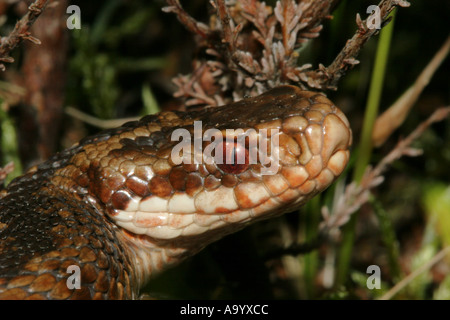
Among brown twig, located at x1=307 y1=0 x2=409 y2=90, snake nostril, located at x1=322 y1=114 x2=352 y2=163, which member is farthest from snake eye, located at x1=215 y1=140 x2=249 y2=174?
brown twig, located at x1=307 y1=0 x2=409 y2=90

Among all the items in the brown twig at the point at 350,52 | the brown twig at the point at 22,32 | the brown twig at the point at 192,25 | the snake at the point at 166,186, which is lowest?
the snake at the point at 166,186

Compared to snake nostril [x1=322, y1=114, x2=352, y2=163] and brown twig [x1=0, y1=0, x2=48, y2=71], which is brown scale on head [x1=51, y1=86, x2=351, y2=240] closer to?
snake nostril [x1=322, y1=114, x2=352, y2=163]

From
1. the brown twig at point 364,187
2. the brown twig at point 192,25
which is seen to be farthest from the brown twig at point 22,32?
the brown twig at point 364,187

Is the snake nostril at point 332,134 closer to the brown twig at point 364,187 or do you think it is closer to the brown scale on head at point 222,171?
the brown scale on head at point 222,171

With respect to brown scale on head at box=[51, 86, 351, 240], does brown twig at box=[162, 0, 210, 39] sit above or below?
Answer: above

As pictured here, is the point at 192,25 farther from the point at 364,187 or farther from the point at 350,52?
the point at 364,187

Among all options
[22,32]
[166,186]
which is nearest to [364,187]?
[166,186]

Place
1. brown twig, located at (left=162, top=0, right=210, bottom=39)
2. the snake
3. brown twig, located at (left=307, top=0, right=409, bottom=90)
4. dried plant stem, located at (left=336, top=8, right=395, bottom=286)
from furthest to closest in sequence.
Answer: dried plant stem, located at (left=336, top=8, right=395, bottom=286), brown twig, located at (left=162, top=0, right=210, bottom=39), brown twig, located at (left=307, top=0, right=409, bottom=90), the snake
